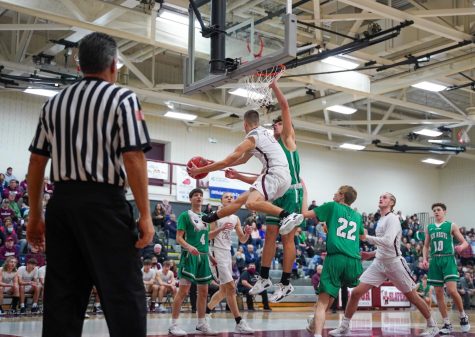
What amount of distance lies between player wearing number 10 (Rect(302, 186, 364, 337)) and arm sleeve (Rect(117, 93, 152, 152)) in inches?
214

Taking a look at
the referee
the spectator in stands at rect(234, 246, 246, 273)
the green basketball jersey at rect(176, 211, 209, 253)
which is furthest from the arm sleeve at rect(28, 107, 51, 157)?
the spectator in stands at rect(234, 246, 246, 273)

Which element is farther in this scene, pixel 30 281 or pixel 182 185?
pixel 182 185

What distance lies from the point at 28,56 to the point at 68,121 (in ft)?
64.1

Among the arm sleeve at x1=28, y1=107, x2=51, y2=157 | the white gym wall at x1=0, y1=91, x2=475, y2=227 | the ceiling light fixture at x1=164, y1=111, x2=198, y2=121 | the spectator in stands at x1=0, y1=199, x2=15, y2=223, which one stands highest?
the ceiling light fixture at x1=164, y1=111, x2=198, y2=121

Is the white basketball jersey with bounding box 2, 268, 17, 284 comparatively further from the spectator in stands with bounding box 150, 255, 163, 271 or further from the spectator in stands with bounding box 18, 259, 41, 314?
the spectator in stands with bounding box 150, 255, 163, 271

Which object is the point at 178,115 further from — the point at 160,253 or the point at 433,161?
the point at 433,161

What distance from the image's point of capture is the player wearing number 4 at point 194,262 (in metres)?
9.97

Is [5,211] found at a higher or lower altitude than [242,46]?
lower

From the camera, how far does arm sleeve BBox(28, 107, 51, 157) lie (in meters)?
3.86

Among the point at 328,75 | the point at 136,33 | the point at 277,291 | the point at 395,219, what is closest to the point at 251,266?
the point at 328,75

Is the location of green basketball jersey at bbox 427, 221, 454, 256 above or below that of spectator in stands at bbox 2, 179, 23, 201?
below

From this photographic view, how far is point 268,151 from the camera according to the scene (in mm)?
7922

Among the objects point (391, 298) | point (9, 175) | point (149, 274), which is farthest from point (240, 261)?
point (9, 175)

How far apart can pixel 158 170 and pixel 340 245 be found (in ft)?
56.5
